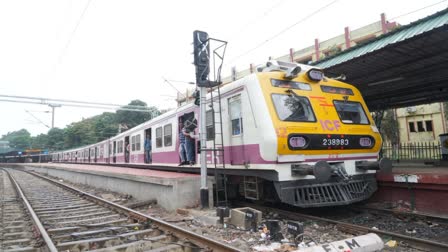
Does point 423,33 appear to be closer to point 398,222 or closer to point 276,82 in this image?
point 276,82

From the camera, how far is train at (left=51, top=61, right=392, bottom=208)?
6219 millimetres

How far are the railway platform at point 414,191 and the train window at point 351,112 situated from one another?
1.34 m

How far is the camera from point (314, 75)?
7.44 meters

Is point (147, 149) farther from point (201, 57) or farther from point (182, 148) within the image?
point (201, 57)

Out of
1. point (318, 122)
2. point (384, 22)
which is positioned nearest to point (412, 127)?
point (384, 22)

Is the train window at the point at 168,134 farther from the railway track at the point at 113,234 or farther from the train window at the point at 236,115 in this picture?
the train window at the point at 236,115

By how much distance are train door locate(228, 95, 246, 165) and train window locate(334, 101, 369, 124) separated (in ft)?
7.37

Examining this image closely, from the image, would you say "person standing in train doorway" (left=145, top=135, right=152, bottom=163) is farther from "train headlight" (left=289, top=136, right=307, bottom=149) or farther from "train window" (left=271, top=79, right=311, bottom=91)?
"train headlight" (left=289, top=136, right=307, bottom=149)

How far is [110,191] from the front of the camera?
12891mm

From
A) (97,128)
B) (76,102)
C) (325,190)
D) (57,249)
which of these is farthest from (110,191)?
(97,128)

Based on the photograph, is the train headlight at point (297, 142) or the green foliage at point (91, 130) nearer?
the train headlight at point (297, 142)

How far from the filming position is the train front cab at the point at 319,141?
6.21 meters

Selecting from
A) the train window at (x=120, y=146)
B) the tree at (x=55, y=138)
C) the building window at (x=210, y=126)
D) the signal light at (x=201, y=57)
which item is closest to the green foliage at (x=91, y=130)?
the tree at (x=55, y=138)

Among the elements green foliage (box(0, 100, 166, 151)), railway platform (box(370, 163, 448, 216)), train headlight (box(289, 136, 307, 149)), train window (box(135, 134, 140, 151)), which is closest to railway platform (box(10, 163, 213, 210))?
train window (box(135, 134, 140, 151))
